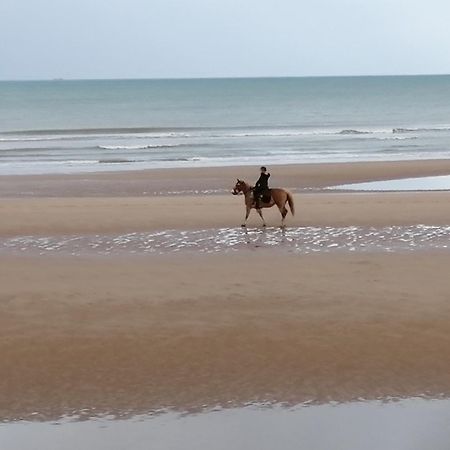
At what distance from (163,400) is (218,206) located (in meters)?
Answer: 12.4

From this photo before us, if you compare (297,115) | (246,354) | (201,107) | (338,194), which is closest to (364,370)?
(246,354)

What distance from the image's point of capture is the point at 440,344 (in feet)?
29.4

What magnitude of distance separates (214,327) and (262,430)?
2893 mm

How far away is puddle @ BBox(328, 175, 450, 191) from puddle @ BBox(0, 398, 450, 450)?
1778 cm

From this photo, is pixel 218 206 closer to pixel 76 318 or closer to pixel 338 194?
pixel 338 194

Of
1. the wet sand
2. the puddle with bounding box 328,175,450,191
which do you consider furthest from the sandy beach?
the puddle with bounding box 328,175,450,191

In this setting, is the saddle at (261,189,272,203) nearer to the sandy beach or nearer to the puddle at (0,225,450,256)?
the puddle at (0,225,450,256)

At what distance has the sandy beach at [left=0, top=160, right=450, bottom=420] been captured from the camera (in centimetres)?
769

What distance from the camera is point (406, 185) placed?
25.8 meters

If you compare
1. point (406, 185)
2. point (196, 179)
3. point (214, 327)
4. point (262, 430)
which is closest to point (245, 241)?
point (214, 327)

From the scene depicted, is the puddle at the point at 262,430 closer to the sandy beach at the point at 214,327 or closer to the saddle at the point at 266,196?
the sandy beach at the point at 214,327

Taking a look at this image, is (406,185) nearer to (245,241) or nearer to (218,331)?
(245,241)

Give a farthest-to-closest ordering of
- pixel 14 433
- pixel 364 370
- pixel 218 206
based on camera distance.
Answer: pixel 218 206 → pixel 364 370 → pixel 14 433

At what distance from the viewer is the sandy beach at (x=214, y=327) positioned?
303 inches
